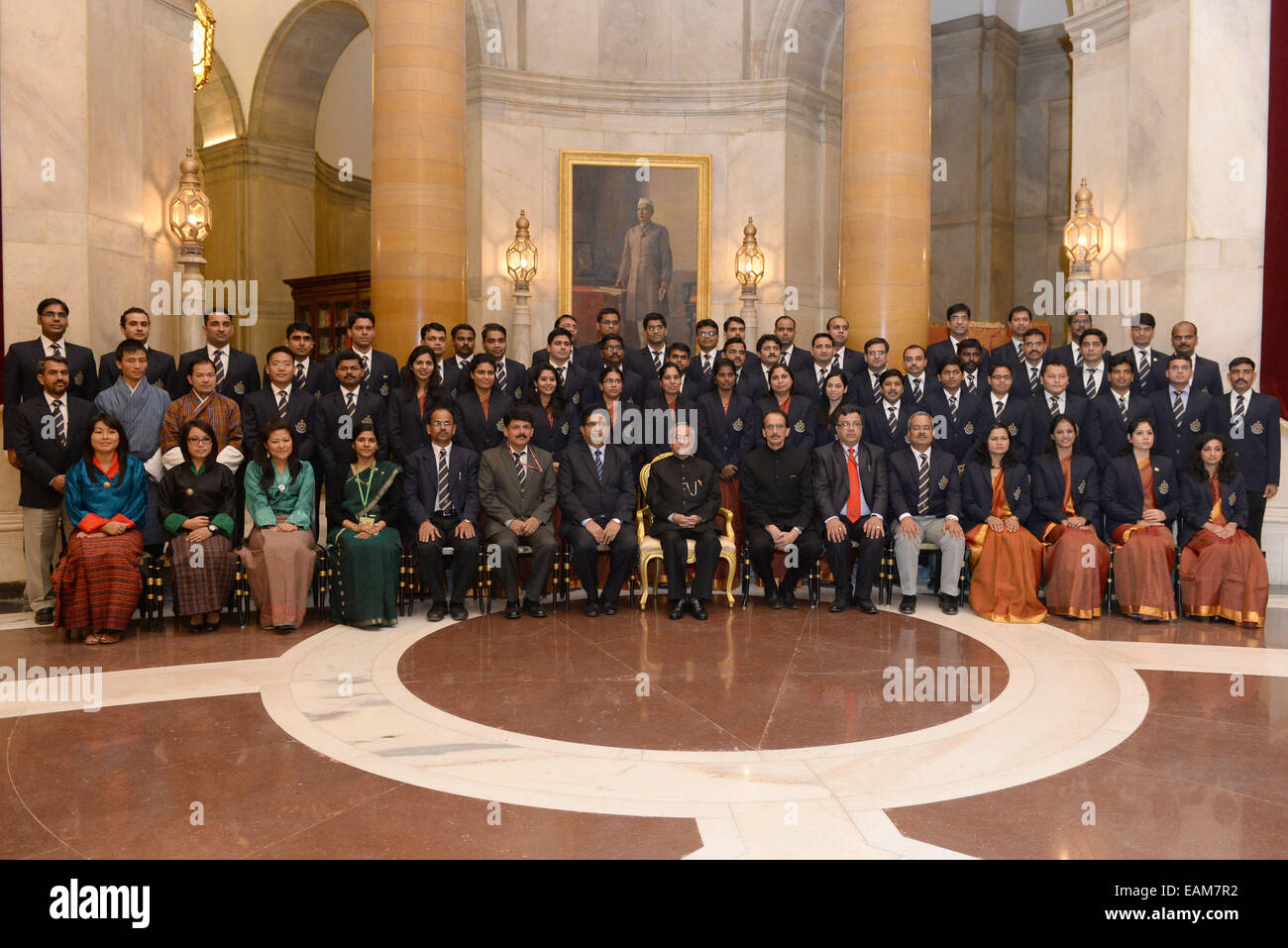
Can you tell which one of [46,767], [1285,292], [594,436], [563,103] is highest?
[563,103]

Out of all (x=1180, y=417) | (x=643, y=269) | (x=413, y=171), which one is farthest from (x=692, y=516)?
(x=643, y=269)

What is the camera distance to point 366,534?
22.9 ft

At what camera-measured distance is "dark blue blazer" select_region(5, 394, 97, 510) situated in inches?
270

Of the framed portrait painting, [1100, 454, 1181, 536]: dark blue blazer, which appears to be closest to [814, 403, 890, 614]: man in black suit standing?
[1100, 454, 1181, 536]: dark blue blazer

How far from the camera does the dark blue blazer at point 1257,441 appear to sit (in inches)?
320

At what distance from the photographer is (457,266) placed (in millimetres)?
10562

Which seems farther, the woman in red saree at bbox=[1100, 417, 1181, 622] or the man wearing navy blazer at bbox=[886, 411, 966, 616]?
the man wearing navy blazer at bbox=[886, 411, 966, 616]

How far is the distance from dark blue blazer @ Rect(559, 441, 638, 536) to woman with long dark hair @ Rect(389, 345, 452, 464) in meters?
1.08

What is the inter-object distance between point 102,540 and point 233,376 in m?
1.78

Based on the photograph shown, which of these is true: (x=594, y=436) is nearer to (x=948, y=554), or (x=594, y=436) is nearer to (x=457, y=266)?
(x=948, y=554)

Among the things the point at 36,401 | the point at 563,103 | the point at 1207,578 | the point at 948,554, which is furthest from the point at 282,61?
the point at 1207,578

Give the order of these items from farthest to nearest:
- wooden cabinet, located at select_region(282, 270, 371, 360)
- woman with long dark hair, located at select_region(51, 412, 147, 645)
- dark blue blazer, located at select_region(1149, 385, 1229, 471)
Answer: wooden cabinet, located at select_region(282, 270, 371, 360) → dark blue blazer, located at select_region(1149, 385, 1229, 471) → woman with long dark hair, located at select_region(51, 412, 147, 645)

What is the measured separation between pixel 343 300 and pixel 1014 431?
11523 millimetres

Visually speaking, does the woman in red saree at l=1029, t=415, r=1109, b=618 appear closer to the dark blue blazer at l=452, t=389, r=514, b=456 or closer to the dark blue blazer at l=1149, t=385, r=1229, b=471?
the dark blue blazer at l=1149, t=385, r=1229, b=471
